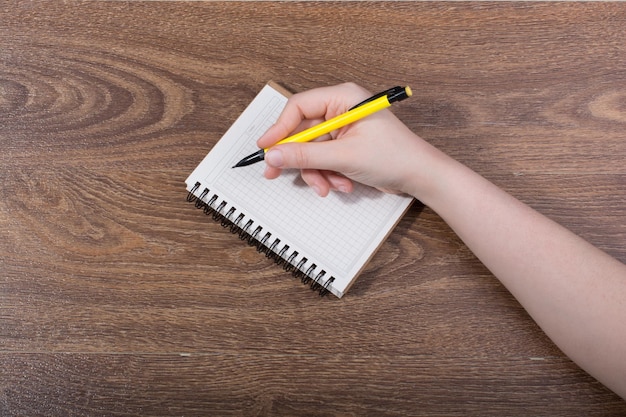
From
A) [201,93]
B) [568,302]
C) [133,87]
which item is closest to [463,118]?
[568,302]

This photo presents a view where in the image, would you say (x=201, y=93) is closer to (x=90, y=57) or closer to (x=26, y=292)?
(x=90, y=57)

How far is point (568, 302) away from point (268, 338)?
0.44 meters

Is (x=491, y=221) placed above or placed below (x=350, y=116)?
below

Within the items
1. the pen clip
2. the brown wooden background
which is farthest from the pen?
the brown wooden background

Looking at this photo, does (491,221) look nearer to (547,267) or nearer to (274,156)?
(547,267)

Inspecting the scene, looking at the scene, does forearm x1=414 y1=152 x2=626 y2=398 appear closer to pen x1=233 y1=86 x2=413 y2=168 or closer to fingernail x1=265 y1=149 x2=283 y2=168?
pen x1=233 y1=86 x2=413 y2=168

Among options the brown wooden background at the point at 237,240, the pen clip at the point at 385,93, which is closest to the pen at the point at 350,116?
the pen clip at the point at 385,93

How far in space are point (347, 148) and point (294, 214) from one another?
15 cm

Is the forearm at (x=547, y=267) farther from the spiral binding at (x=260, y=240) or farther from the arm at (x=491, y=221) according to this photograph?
the spiral binding at (x=260, y=240)

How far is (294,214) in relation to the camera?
35.6 inches

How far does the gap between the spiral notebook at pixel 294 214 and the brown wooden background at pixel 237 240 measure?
28 mm

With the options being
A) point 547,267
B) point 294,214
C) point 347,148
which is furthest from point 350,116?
point 547,267

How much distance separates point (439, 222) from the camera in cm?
92

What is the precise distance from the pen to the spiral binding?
0.09 m
